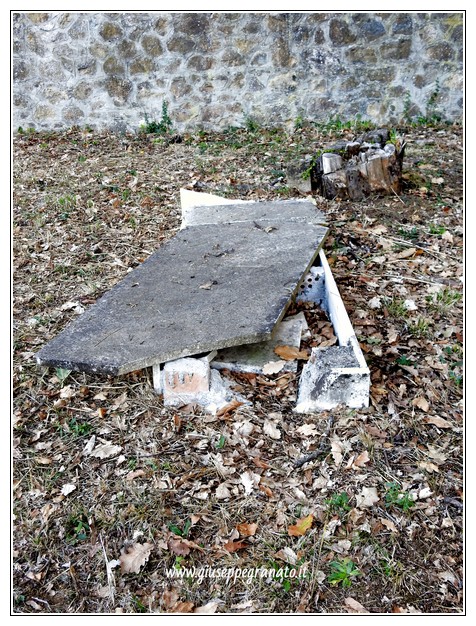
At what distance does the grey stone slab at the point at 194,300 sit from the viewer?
9.85ft

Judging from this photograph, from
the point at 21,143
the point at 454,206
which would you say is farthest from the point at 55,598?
the point at 21,143

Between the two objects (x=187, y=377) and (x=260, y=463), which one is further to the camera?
(x=187, y=377)

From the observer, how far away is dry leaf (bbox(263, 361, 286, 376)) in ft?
10.5

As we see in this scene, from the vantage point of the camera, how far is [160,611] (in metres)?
2.20

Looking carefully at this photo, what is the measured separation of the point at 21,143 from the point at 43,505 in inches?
258

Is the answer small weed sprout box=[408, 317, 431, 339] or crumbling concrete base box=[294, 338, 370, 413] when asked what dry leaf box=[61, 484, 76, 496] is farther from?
small weed sprout box=[408, 317, 431, 339]

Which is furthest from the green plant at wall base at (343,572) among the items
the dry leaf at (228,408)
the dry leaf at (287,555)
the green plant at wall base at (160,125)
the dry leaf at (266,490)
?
the green plant at wall base at (160,125)

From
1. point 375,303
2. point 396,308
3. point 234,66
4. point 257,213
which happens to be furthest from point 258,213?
point 234,66

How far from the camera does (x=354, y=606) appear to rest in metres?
2.17

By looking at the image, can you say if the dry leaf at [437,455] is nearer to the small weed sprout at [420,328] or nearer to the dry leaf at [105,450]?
the small weed sprout at [420,328]

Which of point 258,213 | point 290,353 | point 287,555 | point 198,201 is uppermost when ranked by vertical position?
point 198,201

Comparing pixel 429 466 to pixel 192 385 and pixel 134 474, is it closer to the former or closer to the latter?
pixel 192 385

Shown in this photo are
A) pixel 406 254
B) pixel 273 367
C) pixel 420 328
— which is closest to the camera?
pixel 273 367

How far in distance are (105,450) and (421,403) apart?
5.41ft
